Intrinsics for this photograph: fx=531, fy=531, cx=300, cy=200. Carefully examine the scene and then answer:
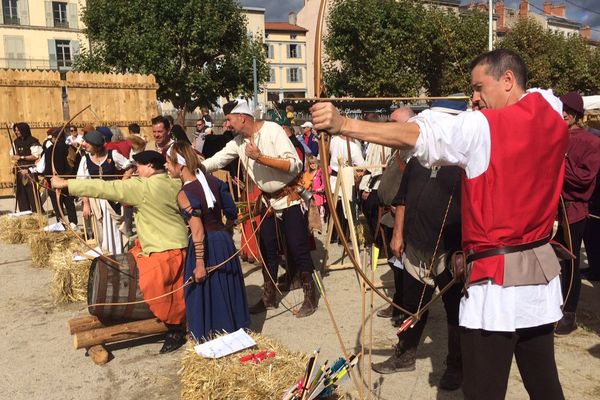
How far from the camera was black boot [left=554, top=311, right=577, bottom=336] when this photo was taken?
13.9ft

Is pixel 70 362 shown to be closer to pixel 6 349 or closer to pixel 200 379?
pixel 6 349

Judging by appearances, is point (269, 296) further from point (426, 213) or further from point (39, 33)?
point (39, 33)

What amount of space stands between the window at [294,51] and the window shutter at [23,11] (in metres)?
26.9

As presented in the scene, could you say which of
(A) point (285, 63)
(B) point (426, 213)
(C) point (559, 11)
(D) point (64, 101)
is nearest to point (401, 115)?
(B) point (426, 213)

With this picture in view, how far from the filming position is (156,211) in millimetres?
4141

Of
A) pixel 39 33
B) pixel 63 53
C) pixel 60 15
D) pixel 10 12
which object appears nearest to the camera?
pixel 10 12

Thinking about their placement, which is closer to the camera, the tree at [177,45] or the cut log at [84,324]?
the cut log at [84,324]

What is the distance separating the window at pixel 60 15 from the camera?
134 ft

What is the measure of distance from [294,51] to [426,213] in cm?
5818

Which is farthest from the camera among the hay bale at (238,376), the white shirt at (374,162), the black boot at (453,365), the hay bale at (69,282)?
the white shirt at (374,162)

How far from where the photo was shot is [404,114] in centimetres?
418

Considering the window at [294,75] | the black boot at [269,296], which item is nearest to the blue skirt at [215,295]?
the black boot at [269,296]

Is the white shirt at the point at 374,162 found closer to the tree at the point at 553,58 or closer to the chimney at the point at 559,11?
the tree at the point at 553,58

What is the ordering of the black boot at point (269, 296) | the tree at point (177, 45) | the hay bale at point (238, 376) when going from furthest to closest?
the tree at point (177, 45) < the black boot at point (269, 296) < the hay bale at point (238, 376)
